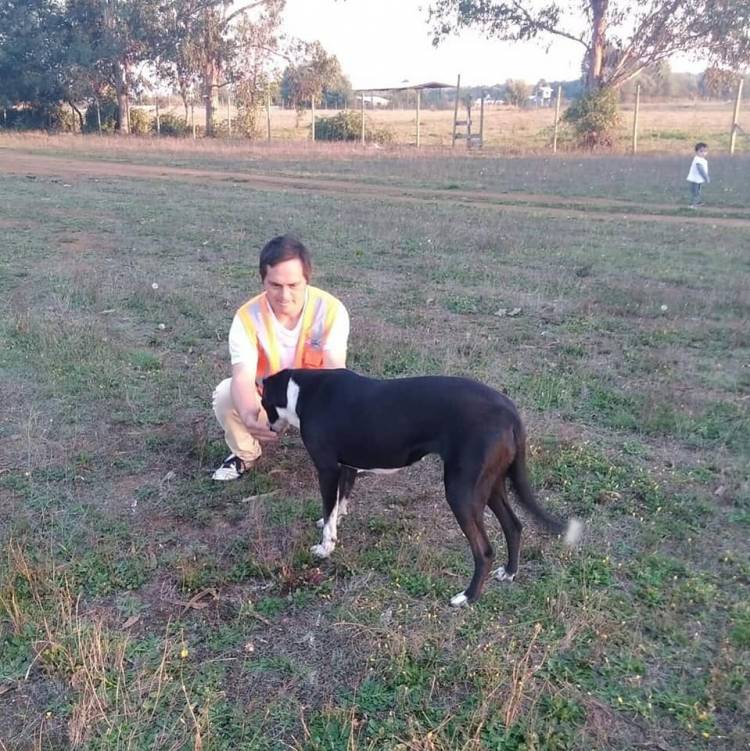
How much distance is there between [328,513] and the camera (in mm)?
3809

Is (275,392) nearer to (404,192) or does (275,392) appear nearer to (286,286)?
(286,286)

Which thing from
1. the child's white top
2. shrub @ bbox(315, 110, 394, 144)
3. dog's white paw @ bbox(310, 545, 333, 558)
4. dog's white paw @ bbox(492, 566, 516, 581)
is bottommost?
dog's white paw @ bbox(310, 545, 333, 558)

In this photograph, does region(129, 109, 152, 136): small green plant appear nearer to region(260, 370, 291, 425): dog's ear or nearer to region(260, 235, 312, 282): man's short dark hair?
region(260, 235, 312, 282): man's short dark hair

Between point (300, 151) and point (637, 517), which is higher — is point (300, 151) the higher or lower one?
the higher one

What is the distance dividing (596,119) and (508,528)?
27979 millimetres

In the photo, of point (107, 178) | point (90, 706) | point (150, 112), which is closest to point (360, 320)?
point (90, 706)

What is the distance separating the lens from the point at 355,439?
3564mm

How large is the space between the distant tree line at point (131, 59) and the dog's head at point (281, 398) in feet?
117

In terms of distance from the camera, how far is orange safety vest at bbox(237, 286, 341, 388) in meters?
4.23

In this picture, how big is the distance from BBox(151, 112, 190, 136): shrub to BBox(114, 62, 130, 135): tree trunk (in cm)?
147

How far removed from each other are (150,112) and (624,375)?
126ft

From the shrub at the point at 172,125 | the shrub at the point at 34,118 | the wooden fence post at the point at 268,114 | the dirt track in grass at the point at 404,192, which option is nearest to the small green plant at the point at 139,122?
the shrub at the point at 172,125

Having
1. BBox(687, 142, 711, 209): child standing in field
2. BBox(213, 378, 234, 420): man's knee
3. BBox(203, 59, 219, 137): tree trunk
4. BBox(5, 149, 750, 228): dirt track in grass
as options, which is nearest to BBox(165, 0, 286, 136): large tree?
BBox(203, 59, 219, 137): tree trunk

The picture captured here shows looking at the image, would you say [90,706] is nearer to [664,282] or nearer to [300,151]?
[664,282]
